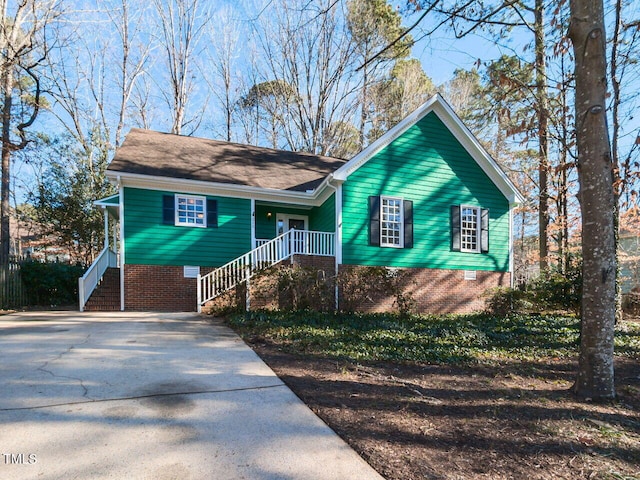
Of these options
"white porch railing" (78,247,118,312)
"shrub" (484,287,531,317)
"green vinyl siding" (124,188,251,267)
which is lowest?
"shrub" (484,287,531,317)

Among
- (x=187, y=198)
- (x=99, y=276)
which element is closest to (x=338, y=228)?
(x=187, y=198)

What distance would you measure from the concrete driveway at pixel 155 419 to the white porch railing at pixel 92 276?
14.9 feet

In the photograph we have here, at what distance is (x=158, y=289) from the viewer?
10.6 m

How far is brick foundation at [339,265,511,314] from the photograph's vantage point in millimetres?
11250

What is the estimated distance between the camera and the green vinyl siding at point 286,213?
12.2 meters

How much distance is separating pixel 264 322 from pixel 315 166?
9.24m

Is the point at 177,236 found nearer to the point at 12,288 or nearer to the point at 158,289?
the point at 158,289

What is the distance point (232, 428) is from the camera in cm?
286

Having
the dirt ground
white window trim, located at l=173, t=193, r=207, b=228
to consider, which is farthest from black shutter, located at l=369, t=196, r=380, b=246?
the dirt ground

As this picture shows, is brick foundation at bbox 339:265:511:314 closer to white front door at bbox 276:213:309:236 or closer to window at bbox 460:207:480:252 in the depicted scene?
window at bbox 460:207:480:252

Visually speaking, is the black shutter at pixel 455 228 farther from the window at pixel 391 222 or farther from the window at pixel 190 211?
the window at pixel 190 211

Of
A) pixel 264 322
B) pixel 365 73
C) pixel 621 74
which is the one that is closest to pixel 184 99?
pixel 365 73

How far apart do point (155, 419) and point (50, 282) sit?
12736 millimetres

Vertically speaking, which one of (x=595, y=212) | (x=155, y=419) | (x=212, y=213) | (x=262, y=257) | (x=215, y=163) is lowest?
(x=155, y=419)
